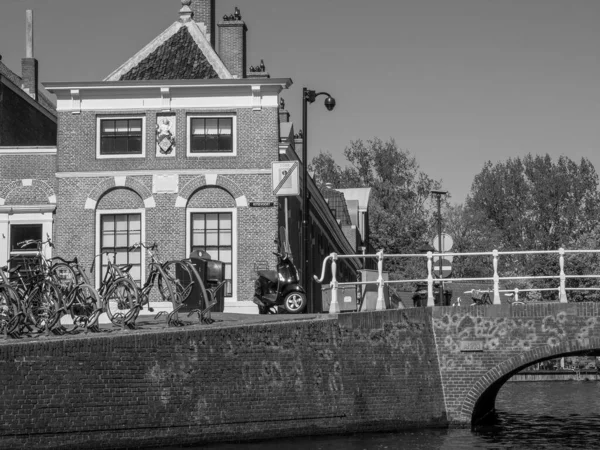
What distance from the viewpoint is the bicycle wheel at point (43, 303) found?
62.0ft

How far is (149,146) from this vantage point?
2731cm

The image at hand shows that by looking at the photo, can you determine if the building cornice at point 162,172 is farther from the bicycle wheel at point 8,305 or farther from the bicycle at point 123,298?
the bicycle wheel at point 8,305

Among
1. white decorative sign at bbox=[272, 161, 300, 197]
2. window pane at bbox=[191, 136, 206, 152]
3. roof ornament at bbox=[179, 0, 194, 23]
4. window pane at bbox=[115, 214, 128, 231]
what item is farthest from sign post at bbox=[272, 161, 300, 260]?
roof ornament at bbox=[179, 0, 194, 23]

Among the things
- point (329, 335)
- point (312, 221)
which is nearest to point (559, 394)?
point (312, 221)

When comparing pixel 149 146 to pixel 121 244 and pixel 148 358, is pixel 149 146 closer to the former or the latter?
pixel 121 244

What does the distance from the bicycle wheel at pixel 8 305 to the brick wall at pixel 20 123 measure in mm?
11585

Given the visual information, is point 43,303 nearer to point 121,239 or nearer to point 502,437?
point 121,239

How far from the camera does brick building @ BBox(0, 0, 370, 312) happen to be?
26906 mm

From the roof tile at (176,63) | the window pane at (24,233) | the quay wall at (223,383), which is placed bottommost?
the quay wall at (223,383)

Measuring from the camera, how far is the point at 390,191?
64.7m

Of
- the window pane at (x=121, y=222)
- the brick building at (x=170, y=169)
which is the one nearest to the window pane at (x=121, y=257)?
the brick building at (x=170, y=169)

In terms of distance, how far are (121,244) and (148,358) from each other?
9364 mm

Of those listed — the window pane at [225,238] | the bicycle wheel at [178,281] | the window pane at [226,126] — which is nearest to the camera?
the bicycle wheel at [178,281]

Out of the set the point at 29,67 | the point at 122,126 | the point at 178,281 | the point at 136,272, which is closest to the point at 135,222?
the point at 136,272
